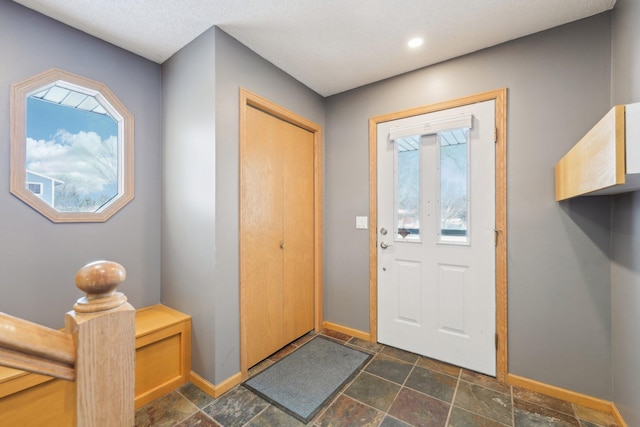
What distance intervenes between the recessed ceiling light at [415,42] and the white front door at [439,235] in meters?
0.54

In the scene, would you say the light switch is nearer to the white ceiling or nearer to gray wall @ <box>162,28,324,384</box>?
gray wall @ <box>162,28,324,384</box>

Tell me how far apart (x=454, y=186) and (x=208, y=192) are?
189 centimetres

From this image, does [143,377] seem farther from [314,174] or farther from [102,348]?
[314,174]

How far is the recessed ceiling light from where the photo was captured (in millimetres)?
1952

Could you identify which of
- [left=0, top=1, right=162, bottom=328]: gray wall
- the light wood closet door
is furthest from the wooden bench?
the light wood closet door

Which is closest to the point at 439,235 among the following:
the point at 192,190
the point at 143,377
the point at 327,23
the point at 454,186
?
the point at 454,186

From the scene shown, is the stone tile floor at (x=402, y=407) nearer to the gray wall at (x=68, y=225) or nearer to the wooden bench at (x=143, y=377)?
the wooden bench at (x=143, y=377)

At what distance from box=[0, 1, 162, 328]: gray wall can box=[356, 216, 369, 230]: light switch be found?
1.81 metres

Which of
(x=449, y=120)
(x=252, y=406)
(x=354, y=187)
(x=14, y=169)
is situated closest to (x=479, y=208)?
(x=449, y=120)

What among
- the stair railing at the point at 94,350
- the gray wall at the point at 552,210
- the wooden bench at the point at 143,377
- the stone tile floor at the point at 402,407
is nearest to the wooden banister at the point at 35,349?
the stair railing at the point at 94,350

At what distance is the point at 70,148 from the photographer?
6.22 ft

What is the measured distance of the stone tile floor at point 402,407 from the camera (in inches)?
62.7

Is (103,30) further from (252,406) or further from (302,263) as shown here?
(252,406)

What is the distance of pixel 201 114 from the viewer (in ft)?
6.31
